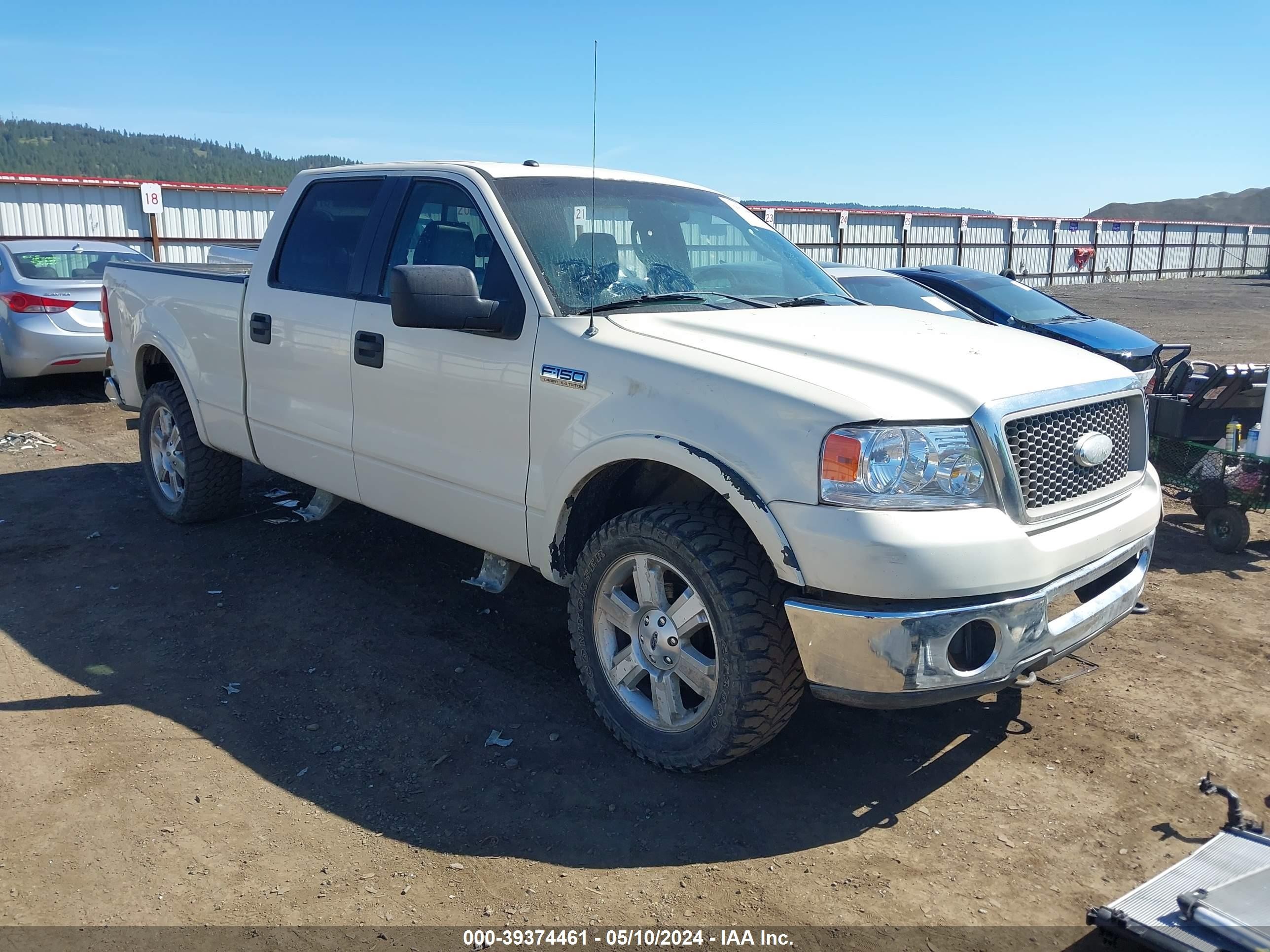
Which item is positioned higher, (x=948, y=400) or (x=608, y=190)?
(x=608, y=190)

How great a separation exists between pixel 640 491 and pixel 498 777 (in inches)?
46.7

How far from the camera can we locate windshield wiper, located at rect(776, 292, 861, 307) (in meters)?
4.28

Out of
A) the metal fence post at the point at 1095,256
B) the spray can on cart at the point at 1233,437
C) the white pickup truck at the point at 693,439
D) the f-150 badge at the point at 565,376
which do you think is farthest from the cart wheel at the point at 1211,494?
the metal fence post at the point at 1095,256

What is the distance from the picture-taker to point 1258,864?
2754 mm

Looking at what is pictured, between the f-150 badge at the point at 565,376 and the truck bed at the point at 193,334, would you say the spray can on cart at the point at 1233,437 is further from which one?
the truck bed at the point at 193,334

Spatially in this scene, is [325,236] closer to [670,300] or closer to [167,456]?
[670,300]

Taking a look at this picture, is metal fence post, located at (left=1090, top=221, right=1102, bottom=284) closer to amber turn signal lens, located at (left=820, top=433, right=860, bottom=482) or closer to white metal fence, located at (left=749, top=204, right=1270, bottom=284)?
white metal fence, located at (left=749, top=204, right=1270, bottom=284)

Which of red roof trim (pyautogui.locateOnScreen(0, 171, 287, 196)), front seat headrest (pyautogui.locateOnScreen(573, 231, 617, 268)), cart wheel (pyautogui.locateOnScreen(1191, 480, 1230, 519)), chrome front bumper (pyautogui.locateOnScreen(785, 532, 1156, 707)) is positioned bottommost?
cart wheel (pyautogui.locateOnScreen(1191, 480, 1230, 519))

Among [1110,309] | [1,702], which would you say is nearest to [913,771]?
[1,702]

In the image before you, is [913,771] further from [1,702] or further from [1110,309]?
[1110,309]

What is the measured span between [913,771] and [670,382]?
1663mm

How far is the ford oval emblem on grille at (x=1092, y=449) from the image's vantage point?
3.35m

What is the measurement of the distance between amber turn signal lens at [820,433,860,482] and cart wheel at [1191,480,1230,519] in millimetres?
4348

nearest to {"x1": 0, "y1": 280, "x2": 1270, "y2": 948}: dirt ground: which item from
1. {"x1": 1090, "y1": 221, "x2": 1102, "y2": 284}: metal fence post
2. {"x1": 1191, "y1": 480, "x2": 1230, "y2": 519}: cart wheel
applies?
{"x1": 1191, "y1": 480, "x2": 1230, "y2": 519}: cart wheel
